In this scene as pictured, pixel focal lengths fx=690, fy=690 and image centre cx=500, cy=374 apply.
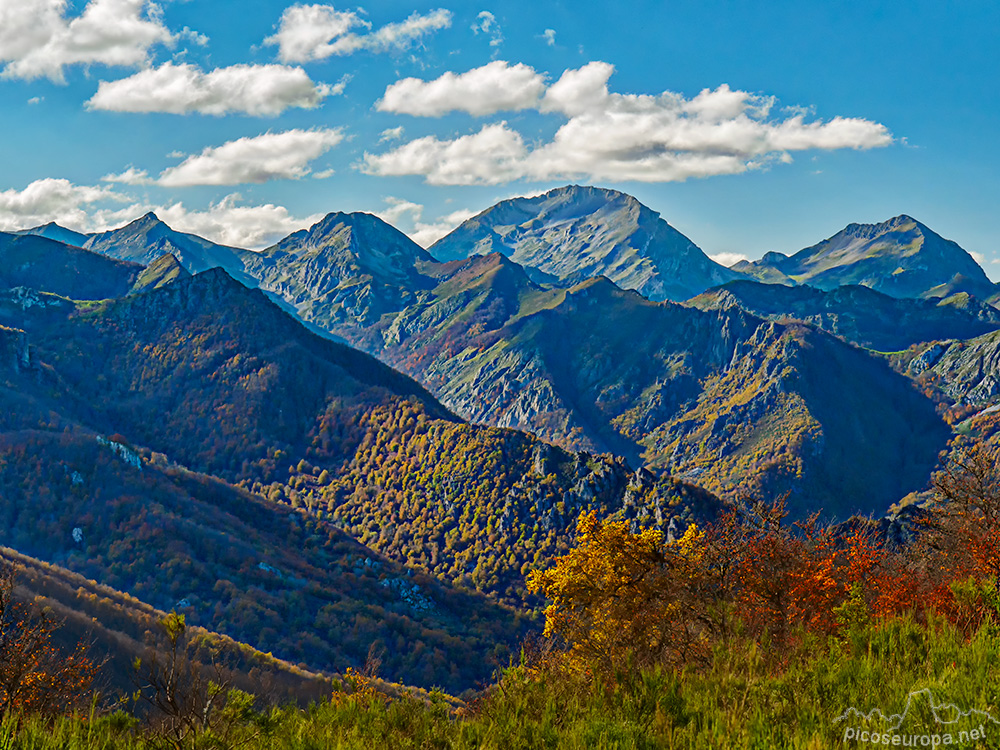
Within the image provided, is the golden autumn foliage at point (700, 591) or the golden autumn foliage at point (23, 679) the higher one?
the golden autumn foliage at point (700, 591)

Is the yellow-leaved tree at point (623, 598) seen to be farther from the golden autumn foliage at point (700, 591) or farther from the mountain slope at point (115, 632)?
the mountain slope at point (115, 632)

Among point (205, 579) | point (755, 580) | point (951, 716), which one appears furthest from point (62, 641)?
point (205, 579)

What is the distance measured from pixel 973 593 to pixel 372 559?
19748cm

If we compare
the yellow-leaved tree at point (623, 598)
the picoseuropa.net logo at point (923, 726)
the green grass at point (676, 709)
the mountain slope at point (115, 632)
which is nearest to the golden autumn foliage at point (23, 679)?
the green grass at point (676, 709)

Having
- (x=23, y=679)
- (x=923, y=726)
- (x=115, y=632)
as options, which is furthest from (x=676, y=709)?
(x=115, y=632)

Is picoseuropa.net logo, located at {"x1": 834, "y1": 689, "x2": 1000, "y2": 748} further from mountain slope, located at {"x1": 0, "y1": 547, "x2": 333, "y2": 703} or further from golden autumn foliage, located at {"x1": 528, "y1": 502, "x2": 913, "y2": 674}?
mountain slope, located at {"x1": 0, "y1": 547, "x2": 333, "y2": 703}

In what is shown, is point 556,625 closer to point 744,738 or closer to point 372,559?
point 744,738

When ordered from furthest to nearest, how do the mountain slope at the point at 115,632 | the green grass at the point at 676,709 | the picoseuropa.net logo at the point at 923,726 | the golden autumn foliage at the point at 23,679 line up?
the mountain slope at the point at 115,632, the golden autumn foliage at the point at 23,679, the green grass at the point at 676,709, the picoseuropa.net logo at the point at 923,726

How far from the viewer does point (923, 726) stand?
736cm

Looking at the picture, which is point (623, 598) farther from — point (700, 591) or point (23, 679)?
point (23, 679)

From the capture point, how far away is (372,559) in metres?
199

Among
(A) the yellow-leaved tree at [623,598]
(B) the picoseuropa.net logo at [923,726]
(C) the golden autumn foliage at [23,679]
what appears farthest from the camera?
(A) the yellow-leaved tree at [623,598]

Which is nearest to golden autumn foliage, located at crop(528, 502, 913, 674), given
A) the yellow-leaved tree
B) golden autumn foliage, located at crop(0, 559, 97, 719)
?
the yellow-leaved tree

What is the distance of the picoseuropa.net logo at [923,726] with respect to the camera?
695 cm
